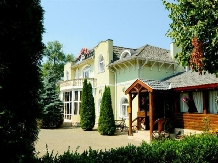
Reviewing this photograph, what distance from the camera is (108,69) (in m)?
22.9

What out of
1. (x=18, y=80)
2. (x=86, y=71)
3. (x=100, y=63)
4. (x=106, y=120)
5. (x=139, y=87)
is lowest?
(x=106, y=120)

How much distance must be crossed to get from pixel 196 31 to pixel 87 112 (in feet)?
49.6

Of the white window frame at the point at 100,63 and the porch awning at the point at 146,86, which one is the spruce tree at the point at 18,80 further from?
the white window frame at the point at 100,63

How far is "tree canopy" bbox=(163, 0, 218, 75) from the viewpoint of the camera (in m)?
6.57

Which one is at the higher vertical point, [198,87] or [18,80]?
[198,87]

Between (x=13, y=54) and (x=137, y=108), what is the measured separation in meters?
16.2

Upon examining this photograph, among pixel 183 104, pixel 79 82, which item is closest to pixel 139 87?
pixel 183 104

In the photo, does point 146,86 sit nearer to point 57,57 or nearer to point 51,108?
point 51,108

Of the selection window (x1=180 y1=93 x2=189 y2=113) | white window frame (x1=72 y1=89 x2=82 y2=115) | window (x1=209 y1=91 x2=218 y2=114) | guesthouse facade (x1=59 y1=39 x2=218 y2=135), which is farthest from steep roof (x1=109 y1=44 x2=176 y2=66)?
window (x1=209 y1=91 x2=218 y2=114)

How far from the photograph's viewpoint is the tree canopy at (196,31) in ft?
21.6

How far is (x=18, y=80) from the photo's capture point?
3.90 meters

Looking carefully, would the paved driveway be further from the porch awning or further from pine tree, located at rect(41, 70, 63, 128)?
pine tree, located at rect(41, 70, 63, 128)

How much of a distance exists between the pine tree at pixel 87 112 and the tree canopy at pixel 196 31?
13.6 m

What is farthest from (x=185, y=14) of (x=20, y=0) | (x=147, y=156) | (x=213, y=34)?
(x=20, y=0)
